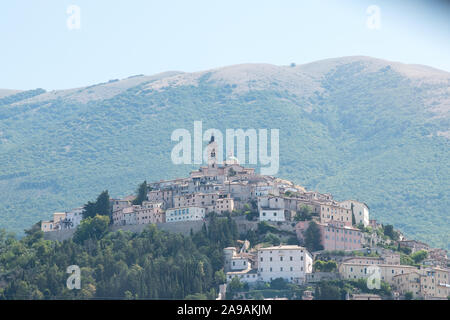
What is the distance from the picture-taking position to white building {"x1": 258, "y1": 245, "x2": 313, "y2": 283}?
209ft

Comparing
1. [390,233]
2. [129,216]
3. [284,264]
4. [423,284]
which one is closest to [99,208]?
[129,216]

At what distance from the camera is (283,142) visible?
161250mm

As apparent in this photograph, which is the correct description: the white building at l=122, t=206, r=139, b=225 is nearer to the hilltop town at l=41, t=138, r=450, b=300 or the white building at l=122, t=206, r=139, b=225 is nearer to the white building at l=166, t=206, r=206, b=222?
the hilltop town at l=41, t=138, r=450, b=300

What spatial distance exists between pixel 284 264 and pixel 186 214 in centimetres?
1226

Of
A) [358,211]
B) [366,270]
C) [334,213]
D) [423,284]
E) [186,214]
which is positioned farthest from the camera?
[358,211]

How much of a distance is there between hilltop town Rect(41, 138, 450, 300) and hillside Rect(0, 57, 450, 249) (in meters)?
34.8

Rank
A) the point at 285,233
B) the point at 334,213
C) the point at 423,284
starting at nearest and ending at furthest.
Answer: the point at 423,284 < the point at 285,233 < the point at 334,213

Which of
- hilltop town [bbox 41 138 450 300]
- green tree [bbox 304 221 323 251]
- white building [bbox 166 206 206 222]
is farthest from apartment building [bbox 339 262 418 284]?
white building [bbox 166 206 206 222]

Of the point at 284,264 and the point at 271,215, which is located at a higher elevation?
the point at 271,215

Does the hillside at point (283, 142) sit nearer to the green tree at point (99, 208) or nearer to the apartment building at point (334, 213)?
the apartment building at point (334, 213)

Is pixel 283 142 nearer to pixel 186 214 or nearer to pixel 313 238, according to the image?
pixel 186 214

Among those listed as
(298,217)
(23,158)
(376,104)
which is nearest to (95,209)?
(298,217)

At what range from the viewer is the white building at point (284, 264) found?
63719mm
